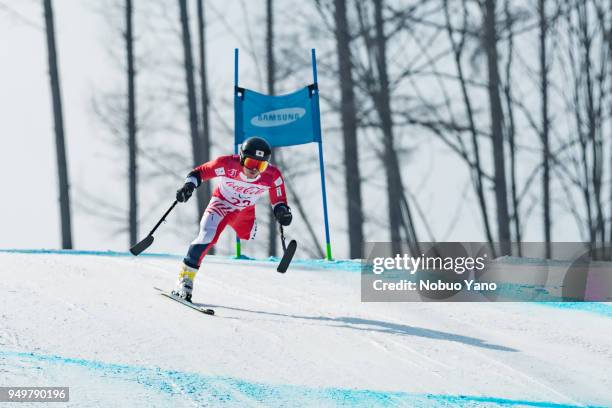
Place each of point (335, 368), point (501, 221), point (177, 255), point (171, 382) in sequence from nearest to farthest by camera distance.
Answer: point (171, 382), point (335, 368), point (177, 255), point (501, 221)

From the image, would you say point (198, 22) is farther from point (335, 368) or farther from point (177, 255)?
point (335, 368)

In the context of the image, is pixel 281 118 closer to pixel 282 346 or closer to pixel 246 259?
pixel 246 259

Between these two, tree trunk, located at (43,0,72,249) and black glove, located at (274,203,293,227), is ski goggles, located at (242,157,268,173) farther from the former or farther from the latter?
tree trunk, located at (43,0,72,249)

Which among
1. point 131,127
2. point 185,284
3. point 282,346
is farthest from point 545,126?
point 282,346

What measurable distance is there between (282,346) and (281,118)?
511cm

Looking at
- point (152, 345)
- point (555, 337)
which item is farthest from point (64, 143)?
point (555, 337)

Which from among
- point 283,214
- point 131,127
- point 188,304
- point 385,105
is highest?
point 131,127

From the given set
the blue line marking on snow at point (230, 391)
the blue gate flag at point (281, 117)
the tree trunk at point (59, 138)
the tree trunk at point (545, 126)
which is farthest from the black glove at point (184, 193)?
the tree trunk at point (545, 126)

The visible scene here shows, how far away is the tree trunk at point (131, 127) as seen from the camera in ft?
56.2

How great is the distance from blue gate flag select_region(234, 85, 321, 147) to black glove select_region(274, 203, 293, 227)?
9.86ft

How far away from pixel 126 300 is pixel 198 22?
1140 centimetres

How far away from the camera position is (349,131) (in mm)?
15281

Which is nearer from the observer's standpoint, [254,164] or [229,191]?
[254,164]

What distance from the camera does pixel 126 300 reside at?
693 cm
